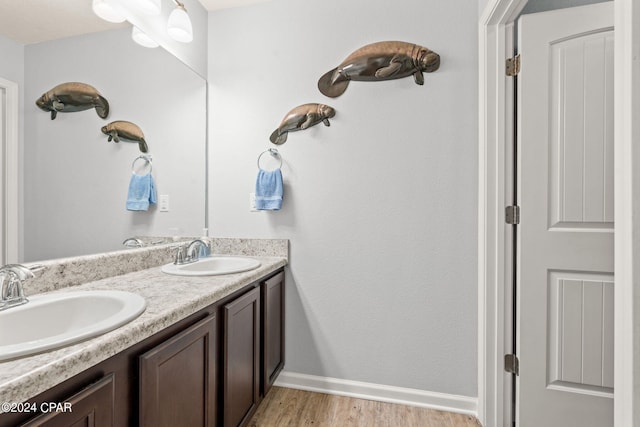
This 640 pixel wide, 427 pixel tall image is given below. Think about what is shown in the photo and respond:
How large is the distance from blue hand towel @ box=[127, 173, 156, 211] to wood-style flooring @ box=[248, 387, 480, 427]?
1.25 m

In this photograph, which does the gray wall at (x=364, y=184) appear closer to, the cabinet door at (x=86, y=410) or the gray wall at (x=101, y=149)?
the gray wall at (x=101, y=149)

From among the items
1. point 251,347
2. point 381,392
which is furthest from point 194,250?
point 381,392

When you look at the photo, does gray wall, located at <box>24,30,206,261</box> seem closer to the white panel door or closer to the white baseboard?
A: the white baseboard

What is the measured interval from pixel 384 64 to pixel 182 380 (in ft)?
5.83

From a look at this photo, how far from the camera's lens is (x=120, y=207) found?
1.43m

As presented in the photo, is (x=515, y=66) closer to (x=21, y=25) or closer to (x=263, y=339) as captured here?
(x=263, y=339)

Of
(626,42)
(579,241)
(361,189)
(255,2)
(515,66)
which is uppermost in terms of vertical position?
(255,2)

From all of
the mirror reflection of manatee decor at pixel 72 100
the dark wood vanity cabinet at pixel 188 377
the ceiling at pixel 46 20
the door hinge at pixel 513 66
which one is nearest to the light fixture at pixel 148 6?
the ceiling at pixel 46 20

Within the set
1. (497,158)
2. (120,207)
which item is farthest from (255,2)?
(497,158)

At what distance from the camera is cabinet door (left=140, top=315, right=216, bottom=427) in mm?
865

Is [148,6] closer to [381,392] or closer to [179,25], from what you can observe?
[179,25]

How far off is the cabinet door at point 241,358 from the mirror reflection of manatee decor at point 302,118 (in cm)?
96

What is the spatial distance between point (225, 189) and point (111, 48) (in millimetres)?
950

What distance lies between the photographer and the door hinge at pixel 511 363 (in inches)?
60.9
